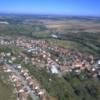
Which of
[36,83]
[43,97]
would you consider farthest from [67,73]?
[43,97]

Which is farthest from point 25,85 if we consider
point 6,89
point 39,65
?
point 39,65

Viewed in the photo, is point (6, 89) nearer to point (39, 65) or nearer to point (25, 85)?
point (25, 85)

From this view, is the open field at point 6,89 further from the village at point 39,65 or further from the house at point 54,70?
the house at point 54,70

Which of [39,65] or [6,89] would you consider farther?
[39,65]

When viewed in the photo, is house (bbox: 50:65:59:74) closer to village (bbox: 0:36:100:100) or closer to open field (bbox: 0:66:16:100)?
village (bbox: 0:36:100:100)

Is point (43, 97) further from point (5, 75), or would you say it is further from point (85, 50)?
point (85, 50)

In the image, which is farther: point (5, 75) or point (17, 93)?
point (5, 75)

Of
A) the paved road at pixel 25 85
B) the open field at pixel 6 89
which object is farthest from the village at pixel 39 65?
the open field at pixel 6 89

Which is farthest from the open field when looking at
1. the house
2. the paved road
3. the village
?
the house
